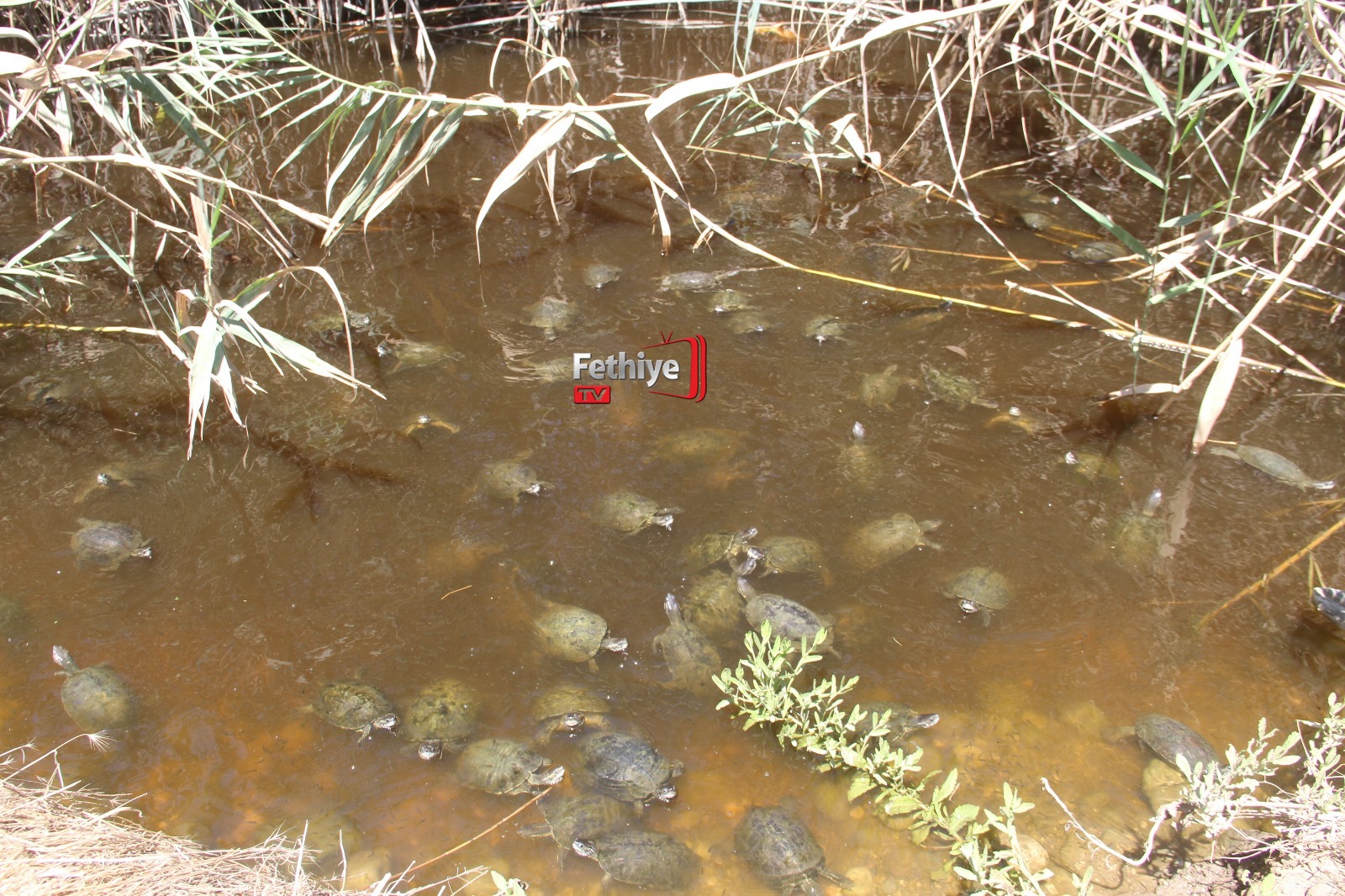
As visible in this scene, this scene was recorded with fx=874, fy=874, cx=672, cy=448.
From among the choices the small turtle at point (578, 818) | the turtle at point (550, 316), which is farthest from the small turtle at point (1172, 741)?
the turtle at point (550, 316)

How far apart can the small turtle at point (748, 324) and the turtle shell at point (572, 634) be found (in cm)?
185

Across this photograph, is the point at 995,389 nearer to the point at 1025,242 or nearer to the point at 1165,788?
the point at 1025,242

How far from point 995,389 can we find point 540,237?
105 inches

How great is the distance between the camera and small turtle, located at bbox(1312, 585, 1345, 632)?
2.79m

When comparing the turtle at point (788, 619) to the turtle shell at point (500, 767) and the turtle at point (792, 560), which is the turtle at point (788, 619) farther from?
the turtle shell at point (500, 767)

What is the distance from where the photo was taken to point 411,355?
401cm

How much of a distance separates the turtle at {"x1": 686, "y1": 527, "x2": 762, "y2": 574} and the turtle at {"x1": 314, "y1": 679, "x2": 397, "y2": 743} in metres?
1.10

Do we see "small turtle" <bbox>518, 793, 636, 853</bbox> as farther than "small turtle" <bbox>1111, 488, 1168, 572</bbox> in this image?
No

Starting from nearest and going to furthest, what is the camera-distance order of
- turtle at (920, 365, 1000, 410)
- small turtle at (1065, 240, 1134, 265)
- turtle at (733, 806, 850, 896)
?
turtle at (733, 806, 850, 896) < turtle at (920, 365, 1000, 410) < small turtle at (1065, 240, 1134, 265)

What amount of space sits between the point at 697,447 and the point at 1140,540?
166cm

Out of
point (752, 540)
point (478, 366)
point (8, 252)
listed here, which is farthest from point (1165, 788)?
point (8, 252)

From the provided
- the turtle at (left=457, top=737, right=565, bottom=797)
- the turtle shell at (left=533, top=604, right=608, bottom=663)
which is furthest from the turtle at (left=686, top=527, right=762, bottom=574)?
the turtle at (left=457, top=737, right=565, bottom=797)

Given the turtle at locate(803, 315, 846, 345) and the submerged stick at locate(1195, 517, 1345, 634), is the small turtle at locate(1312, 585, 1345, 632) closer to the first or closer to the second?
the submerged stick at locate(1195, 517, 1345, 634)

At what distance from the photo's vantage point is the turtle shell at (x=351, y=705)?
257 cm
